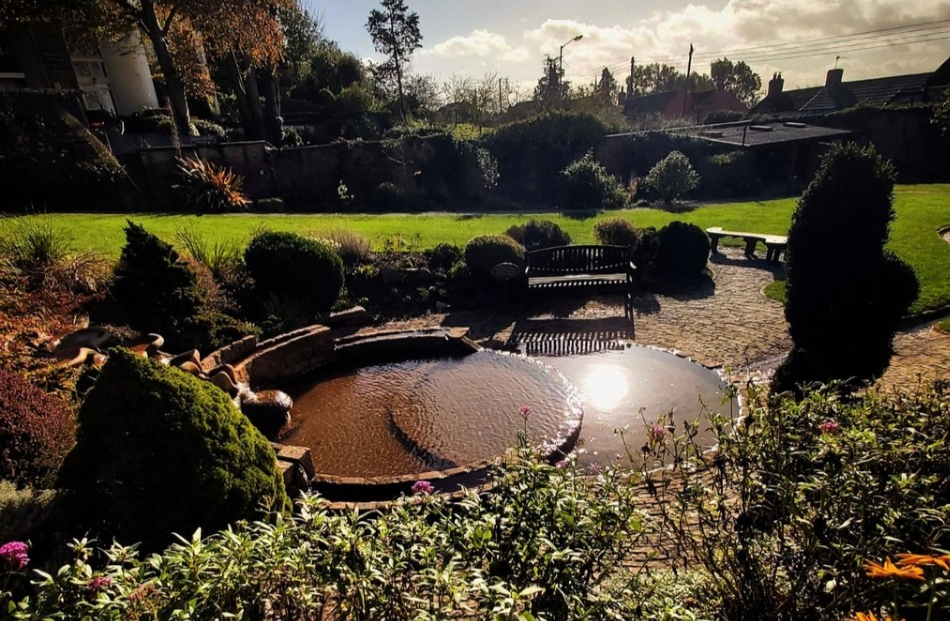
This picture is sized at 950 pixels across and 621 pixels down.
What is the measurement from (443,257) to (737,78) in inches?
4235

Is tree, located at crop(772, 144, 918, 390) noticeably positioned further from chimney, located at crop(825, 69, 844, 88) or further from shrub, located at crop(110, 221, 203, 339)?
chimney, located at crop(825, 69, 844, 88)

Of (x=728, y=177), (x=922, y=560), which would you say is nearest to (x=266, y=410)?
(x=922, y=560)

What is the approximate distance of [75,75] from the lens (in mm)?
27047

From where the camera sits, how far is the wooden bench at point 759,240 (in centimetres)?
1180

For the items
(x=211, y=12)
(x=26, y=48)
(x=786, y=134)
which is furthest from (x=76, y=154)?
(x=786, y=134)

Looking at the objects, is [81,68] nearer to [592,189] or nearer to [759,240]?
[592,189]

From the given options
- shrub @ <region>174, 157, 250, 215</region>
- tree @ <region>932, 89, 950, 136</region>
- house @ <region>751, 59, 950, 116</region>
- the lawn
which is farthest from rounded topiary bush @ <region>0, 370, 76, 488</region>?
house @ <region>751, 59, 950, 116</region>

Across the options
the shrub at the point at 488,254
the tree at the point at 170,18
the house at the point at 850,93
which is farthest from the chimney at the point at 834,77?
the shrub at the point at 488,254

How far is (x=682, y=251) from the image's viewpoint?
10805 millimetres

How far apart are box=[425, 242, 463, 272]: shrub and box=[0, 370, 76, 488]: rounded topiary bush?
7.85 metres

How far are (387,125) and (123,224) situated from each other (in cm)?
2403

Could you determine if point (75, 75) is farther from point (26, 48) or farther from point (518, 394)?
point (518, 394)

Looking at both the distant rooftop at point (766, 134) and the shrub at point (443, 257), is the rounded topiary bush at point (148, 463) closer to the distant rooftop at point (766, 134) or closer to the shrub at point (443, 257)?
the shrub at point (443, 257)

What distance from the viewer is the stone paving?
6.67m
